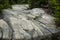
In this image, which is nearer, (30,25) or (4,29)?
(4,29)

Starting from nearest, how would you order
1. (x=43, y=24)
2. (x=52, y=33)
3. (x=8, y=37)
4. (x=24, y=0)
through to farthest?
(x=8, y=37) → (x=52, y=33) → (x=43, y=24) → (x=24, y=0)

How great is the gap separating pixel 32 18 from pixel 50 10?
1387 mm

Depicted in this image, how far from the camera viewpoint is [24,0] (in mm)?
13312

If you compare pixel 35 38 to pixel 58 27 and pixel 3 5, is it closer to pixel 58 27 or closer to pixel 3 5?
pixel 58 27

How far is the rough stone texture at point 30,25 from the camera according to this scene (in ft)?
24.9

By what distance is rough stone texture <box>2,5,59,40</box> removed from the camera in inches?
299

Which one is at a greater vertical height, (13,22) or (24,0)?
(13,22)

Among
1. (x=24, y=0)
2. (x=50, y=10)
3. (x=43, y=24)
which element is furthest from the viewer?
(x=24, y=0)

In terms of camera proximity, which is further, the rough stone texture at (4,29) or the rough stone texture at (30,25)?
the rough stone texture at (30,25)

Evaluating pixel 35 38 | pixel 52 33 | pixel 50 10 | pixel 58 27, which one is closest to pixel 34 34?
pixel 35 38

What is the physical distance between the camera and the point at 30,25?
8156 millimetres

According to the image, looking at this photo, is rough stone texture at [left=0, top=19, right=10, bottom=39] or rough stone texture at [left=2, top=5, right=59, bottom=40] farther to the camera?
rough stone texture at [left=2, top=5, right=59, bottom=40]

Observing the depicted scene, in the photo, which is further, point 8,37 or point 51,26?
point 51,26

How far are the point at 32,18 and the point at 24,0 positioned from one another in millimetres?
4511
